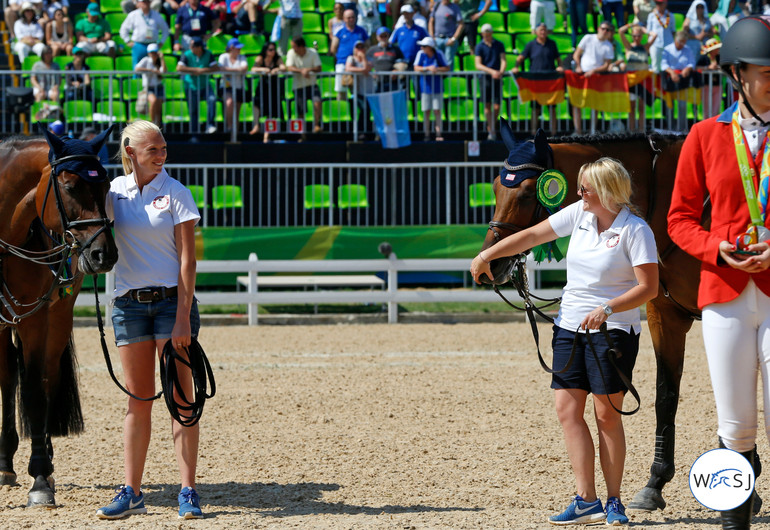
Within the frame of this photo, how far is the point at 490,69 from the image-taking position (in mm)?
16938

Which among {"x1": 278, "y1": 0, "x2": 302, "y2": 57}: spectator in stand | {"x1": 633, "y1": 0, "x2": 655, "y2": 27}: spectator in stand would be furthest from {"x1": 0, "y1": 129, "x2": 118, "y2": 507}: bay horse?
{"x1": 633, "y1": 0, "x2": 655, "y2": 27}: spectator in stand

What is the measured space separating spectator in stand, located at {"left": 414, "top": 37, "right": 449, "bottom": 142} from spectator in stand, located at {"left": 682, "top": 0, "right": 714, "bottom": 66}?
4688 millimetres

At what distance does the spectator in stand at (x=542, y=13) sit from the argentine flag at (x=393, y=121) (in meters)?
3.81

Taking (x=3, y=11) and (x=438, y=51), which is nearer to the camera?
(x=438, y=51)

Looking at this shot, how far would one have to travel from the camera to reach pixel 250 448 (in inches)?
280

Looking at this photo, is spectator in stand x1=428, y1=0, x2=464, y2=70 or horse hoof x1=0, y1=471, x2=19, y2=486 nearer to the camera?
Answer: horse hoof x1=0, y1=471, x2=19, y2=486

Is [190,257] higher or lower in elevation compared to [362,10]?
lower

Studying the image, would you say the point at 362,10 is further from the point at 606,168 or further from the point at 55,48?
the point at 606,168

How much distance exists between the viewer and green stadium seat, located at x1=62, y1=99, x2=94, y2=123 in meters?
16.2

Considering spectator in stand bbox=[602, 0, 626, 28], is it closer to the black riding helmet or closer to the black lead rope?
the black lead rope

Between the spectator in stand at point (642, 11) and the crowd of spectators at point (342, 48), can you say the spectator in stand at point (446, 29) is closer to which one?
the crowd of spectators at point (342, 48)

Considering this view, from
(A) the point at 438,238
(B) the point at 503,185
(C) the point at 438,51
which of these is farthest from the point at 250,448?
(C) the point at 438,51

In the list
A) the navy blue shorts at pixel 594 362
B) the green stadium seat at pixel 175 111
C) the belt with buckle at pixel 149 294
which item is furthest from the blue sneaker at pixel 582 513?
the green stadium seat at pixel 175 111

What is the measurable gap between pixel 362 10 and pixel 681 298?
47.0 ft
